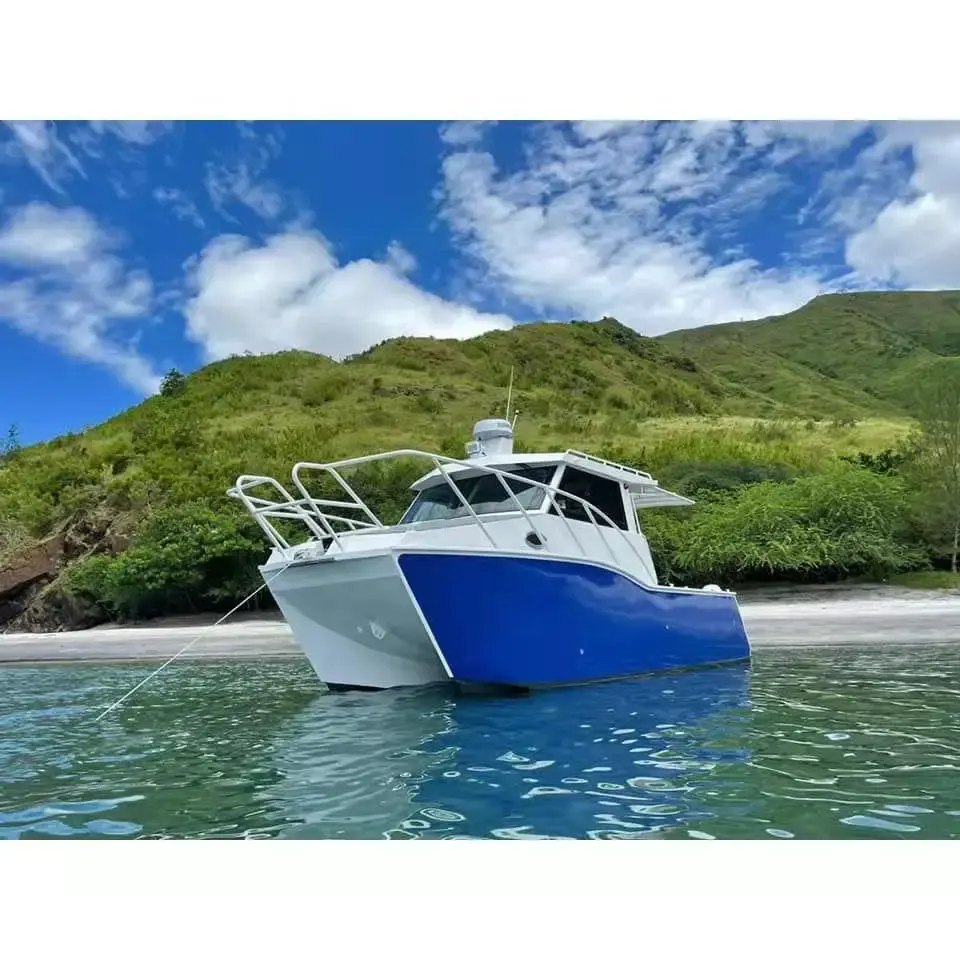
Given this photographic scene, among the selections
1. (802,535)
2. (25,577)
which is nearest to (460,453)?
(802,535)

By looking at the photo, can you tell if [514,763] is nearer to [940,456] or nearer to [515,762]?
Result: [515,762]

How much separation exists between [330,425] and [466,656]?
120ft

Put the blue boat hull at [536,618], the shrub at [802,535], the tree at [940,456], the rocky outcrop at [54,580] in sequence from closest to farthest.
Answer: the blue boat hull at [536,618], the shrub at [802,535], the tree at [940,456], the rocky outcrop at [54,580]

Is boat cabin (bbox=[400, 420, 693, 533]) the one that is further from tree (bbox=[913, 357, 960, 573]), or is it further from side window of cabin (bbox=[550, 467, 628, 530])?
tree (bbox=[913, 357, 960, 573])

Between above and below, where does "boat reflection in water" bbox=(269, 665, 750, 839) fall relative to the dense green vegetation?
below

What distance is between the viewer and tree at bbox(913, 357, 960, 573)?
23.6 metres

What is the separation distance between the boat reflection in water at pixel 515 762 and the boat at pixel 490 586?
486mm

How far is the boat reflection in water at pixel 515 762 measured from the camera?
5102mm

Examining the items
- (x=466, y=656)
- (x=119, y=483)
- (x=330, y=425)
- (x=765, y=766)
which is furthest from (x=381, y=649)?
(x=330, y=425)

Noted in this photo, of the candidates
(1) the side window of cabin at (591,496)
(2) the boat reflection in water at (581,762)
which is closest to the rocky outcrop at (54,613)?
(1) the side window of cabin at (591,496)

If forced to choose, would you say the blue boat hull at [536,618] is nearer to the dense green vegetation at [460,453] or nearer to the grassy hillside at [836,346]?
the dense green vegetation at [460,453]

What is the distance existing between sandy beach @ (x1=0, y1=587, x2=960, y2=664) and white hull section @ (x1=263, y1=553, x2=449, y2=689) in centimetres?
653

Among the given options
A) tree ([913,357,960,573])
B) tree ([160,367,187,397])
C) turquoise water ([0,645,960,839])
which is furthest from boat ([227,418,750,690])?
tree ([160,367,187,397])
